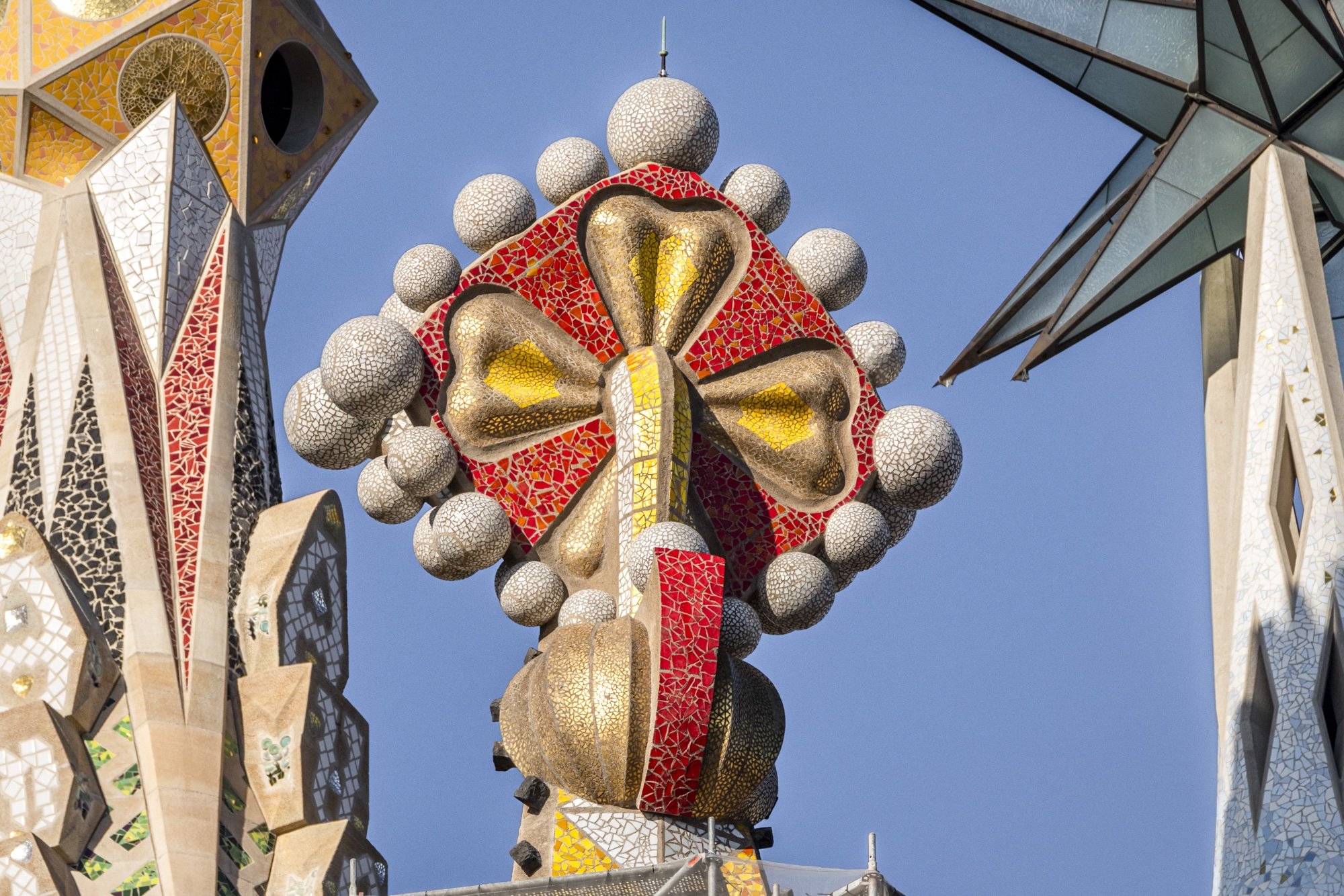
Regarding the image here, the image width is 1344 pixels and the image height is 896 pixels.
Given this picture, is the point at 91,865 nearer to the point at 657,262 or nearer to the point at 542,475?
the point at 542,475

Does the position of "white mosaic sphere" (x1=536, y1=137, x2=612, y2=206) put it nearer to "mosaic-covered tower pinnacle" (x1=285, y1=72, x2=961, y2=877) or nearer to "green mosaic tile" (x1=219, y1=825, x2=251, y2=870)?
"mosaic-covered tower pinnacle" (x1=285, y1=72, x2=961, y2=877)

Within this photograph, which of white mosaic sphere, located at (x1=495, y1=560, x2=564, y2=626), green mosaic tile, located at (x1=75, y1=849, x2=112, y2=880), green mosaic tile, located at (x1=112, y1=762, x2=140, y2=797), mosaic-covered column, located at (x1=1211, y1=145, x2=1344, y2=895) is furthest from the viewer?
white mosaic sphere, located at (x1=495, y1=560, x2=564, y2=626)

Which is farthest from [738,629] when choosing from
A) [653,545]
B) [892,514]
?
[892,514]

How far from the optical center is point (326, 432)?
19.3 meters

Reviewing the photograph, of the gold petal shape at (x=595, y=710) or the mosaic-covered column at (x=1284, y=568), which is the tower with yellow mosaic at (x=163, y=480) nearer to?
the gold petal shape at (x=595, y=710)

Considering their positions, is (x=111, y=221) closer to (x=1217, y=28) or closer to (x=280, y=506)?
(x=280, y=506)

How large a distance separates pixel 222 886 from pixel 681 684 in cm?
313

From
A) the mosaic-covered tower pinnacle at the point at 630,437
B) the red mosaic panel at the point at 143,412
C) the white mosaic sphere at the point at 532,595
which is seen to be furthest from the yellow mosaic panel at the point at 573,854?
the red mosaic panel at the point at 143,412

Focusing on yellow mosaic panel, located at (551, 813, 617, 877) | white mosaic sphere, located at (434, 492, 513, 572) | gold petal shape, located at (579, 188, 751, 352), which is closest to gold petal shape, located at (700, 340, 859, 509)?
gold petal shape, located at (579, 188, 751, 352)

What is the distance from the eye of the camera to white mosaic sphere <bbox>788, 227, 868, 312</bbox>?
20.6 meters

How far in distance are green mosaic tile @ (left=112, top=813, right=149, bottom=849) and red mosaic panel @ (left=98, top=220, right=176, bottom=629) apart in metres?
1.44

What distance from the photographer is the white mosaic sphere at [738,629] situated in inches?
723

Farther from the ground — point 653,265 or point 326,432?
point 653,265

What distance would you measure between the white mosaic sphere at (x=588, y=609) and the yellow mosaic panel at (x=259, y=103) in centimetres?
434
